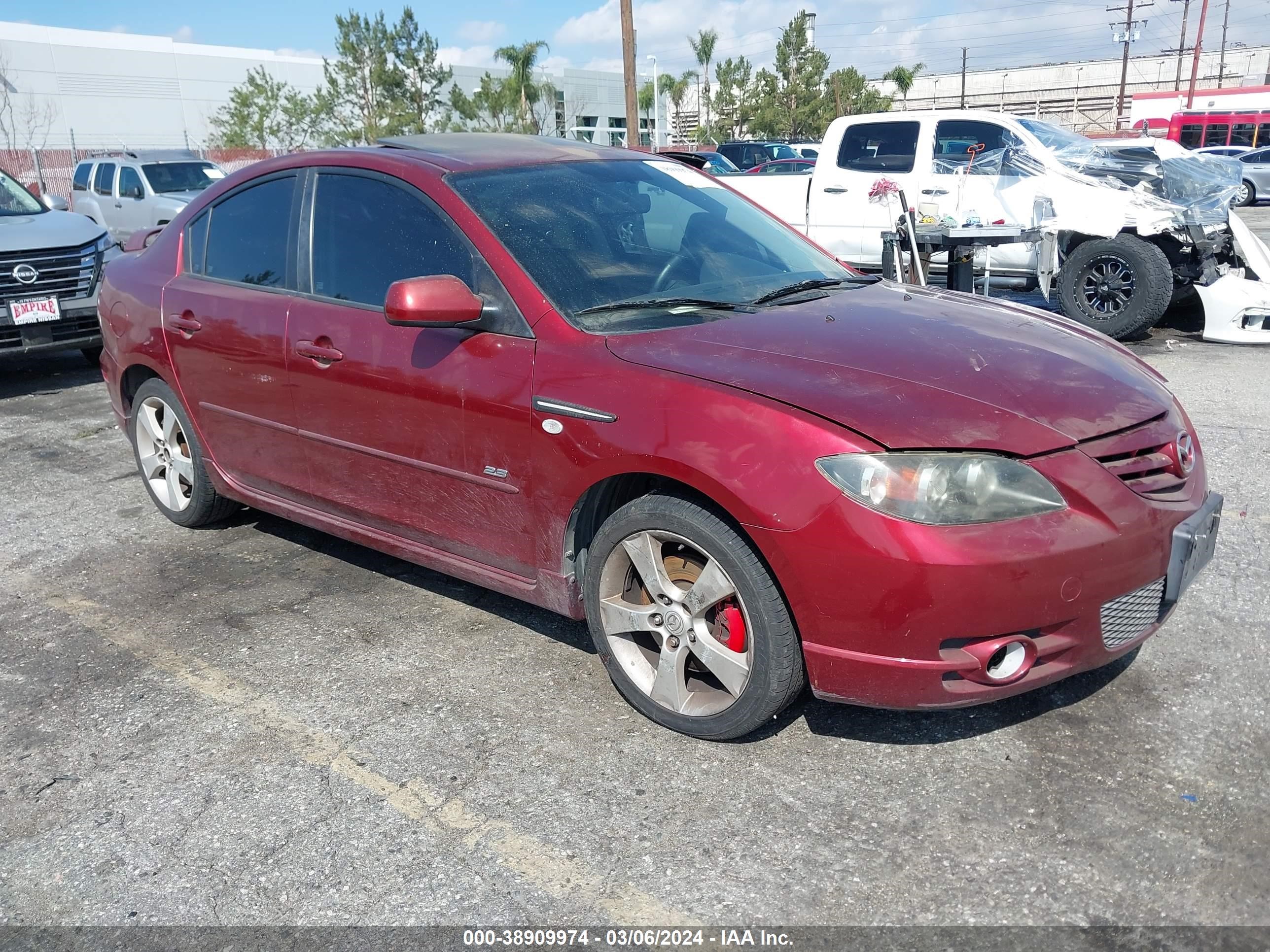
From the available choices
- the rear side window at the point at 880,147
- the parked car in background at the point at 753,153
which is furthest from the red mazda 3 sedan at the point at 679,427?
the parked car in background at the point at 753,153

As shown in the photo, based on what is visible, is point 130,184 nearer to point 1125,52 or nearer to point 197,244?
point 197,244

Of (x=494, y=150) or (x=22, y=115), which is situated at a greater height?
(x=22, y=115)

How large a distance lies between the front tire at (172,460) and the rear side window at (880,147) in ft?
25.0

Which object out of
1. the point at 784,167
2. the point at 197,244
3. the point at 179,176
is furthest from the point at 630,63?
the point at 197,244

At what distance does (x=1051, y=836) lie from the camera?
261 cm

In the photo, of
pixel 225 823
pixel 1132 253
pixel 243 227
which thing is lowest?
pixel 225 823

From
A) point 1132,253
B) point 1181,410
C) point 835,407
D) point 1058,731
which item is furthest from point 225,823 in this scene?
point 1132,253

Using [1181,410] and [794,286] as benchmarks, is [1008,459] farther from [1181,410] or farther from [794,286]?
[794,286]

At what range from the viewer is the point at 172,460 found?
498 centimetres

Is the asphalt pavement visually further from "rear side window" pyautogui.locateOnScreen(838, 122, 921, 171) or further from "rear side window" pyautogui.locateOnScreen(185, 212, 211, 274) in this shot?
"rear side window" pyautogui.locateOnScreen(838, 122, 921, 171)

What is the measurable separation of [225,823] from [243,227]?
8.41ft

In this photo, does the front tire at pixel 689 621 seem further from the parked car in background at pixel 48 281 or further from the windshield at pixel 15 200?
the windshield at pixel 15 200

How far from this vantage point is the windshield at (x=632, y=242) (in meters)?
3.40

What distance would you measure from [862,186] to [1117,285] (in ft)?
8.88
